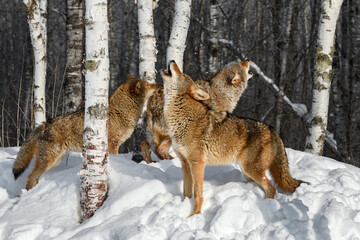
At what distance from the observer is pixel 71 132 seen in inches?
226

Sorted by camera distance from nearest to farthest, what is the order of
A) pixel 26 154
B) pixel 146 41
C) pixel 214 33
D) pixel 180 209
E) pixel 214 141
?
pixel 180 209 < pixel 214 141 < pixel 26 154 < pixel 146 41 < pixel 214 33

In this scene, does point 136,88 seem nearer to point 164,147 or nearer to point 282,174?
point 164,147

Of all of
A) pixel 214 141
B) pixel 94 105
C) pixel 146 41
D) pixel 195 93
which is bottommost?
pixel 214 141

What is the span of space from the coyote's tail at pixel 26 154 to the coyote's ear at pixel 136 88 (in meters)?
1.66

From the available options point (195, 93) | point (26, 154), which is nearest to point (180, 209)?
point (195, 93)

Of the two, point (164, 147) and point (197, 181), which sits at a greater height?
point (197, 181)

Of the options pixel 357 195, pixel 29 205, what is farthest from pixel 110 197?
pixel 357 195

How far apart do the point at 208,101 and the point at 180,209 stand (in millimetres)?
2815

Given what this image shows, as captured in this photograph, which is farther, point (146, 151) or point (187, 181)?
point (146, 151)

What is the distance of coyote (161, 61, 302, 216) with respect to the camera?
4.30 m

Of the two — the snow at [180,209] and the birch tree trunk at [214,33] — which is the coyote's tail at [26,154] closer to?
the snow at [180,209]

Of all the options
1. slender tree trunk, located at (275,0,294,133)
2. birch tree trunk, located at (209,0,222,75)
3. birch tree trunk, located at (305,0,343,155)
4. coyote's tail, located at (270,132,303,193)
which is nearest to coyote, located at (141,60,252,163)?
birch tree trunk, located at (305,0,343,155)

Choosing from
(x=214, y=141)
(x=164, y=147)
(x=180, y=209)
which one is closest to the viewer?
(x=180, y=209)

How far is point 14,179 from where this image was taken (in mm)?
5781
